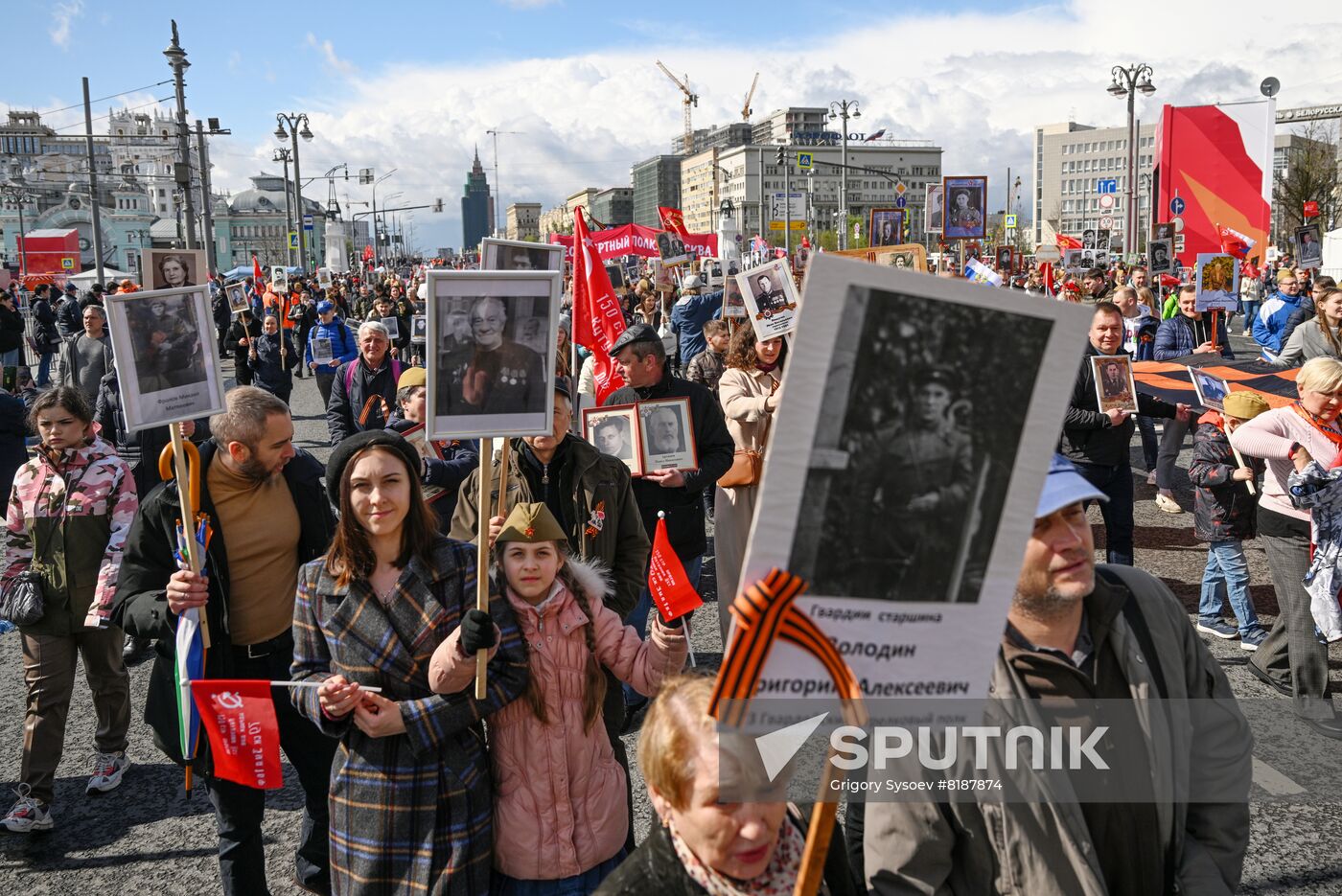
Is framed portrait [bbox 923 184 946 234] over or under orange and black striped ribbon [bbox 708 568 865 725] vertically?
over

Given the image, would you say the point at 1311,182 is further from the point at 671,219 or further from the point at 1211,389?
the point at 1211,389

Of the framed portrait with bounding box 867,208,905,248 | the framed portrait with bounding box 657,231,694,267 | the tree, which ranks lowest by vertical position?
the framed portrait with bounding box 657,231,694,267

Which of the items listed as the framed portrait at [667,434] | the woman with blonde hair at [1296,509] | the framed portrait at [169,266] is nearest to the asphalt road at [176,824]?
the woman with blonde hair at [1296,509]

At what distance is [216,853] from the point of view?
419 centimetres

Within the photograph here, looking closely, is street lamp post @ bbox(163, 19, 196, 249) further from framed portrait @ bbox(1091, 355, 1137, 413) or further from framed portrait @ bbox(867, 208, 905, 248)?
framed portrait @ bbox(1091, 355, 1137, 413)

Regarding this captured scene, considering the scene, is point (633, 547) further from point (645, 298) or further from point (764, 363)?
point (645, 298)

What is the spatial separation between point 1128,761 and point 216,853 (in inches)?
140

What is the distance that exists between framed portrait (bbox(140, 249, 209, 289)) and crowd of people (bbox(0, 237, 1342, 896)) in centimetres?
268

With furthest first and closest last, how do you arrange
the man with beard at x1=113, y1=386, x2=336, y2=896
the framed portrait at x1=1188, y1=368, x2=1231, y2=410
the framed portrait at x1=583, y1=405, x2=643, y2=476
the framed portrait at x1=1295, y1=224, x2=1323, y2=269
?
1. the framed portrait at x1=1295, y1=224, x2=1323, y2=269
2. the framed portrait at x1=1188, y1=368, x2=1231, y2=410
3. the framed portrait at x1=583, y1=405, x2=643, y2=476
4. the man with beard at x1=113, y1=386, x2=336, y2=896

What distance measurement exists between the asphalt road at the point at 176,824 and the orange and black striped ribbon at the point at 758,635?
2994 mm

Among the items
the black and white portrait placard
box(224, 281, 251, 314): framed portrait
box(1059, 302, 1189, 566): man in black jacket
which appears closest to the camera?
the black and white portrait placard

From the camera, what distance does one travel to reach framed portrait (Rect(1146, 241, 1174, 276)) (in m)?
16.0

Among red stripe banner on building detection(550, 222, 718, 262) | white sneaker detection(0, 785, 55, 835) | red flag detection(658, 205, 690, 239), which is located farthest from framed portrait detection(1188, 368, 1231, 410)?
red flag detection(658, 205, 690, 239)

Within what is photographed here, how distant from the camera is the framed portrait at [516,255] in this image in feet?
13.1
